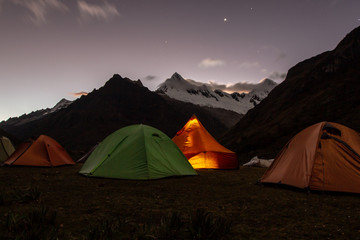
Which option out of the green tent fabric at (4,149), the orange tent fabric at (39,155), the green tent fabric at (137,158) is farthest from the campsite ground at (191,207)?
the green tent fabric at (4,149)

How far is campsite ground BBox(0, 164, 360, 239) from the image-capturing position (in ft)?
13.8

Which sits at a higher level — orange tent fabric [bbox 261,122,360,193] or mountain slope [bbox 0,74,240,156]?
mountain slope [bbox 0,74,240,156]

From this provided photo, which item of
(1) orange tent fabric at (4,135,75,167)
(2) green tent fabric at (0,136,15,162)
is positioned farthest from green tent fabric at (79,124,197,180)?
(2) green tent fabric at (0,136,15,162)

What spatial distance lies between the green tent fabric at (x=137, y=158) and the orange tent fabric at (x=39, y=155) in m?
5.16

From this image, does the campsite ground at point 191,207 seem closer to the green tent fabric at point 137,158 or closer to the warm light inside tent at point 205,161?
the green tent fabric at point 137,158

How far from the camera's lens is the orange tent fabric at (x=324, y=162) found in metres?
7.47

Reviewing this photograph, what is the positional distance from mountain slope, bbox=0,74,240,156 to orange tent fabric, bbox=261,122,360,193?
348 feet

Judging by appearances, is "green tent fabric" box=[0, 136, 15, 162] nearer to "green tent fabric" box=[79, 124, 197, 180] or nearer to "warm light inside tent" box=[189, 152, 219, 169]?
"green tent fabric" box=[79, 124, 197, 180]

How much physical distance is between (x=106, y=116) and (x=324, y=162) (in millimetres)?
132128

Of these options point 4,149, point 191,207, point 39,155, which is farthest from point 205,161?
point 4,149

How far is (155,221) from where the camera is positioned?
186 inches

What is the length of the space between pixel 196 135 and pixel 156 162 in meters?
5.51

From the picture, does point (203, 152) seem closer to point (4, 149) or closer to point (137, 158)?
point (137, 158)

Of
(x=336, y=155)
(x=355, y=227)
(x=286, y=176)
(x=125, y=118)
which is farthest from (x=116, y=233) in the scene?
(x=125, y=118)
